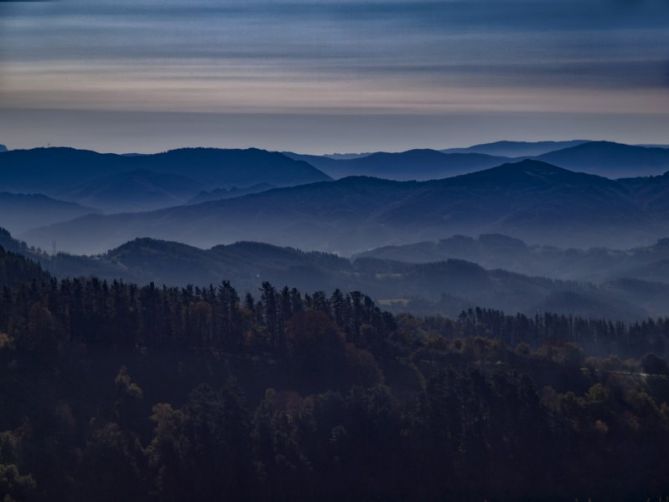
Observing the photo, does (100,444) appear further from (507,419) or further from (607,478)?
(607,478)

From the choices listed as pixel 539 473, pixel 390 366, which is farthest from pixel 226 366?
pixel 539 473

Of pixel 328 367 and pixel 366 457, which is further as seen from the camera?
pixel 328 367

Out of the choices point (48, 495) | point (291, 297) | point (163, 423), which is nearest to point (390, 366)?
point (291, 297)

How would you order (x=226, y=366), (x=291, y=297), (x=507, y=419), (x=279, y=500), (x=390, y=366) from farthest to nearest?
(x=291, y=297)
(x=390, y=366)
(x=226, y=366)
(x=507, y=419)
(x=279, y=500)

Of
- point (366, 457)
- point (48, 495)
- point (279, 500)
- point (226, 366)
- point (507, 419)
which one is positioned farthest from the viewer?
point (226, 366)

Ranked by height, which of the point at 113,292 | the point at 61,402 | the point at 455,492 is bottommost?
the point at 455,492

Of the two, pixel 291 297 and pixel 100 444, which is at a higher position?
pixel 291 297

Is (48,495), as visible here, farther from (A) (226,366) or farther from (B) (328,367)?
(B) (328,367)
